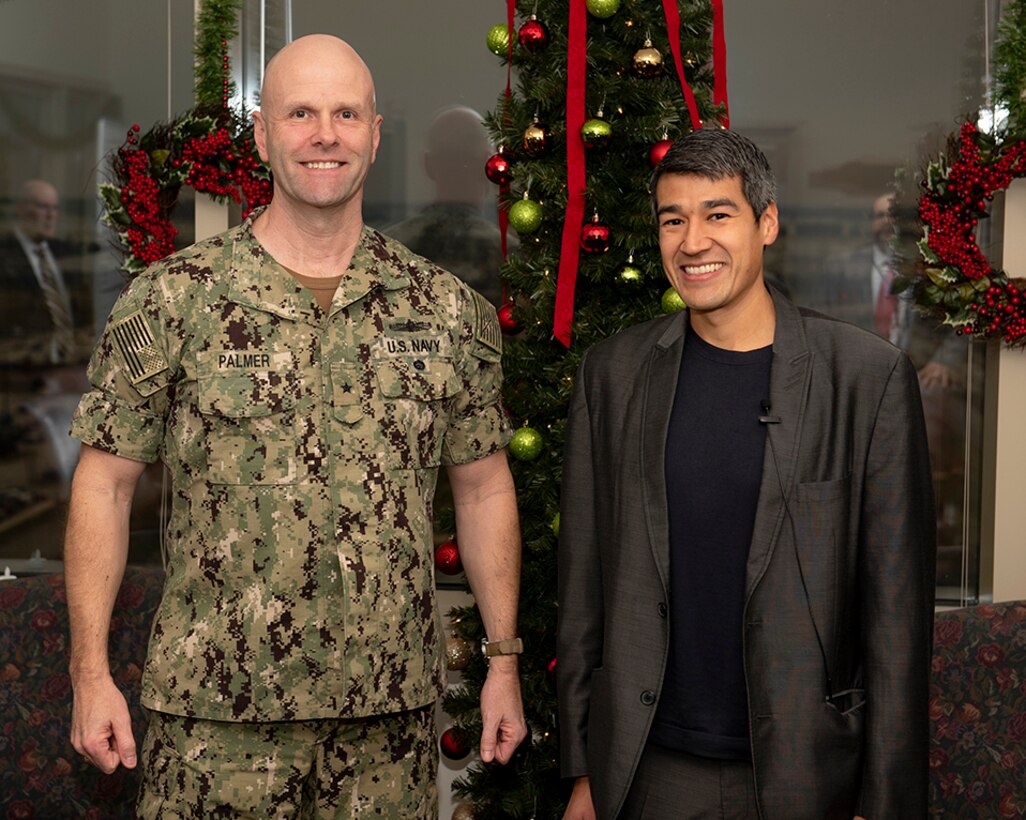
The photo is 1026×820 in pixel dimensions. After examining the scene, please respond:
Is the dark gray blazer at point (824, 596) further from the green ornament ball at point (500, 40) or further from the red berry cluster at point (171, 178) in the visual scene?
the red berry cluster at point (171, 178)

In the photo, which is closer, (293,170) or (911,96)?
(293,170)

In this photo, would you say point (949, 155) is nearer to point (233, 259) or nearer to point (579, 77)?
point (579, 77)

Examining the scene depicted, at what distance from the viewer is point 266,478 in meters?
1.87

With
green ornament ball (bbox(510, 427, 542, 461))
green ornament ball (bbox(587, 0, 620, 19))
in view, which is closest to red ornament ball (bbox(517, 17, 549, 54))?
green ornament ball (bbox(587, 0, 620, 19))

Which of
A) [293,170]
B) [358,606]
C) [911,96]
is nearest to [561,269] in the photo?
[293,170]

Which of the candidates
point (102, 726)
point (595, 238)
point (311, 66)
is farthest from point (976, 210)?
point (102, 726)

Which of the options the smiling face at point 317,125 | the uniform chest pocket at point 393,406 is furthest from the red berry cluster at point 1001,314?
the smiling face at point 317,125

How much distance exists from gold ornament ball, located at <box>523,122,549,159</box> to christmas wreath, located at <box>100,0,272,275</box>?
3.45ft

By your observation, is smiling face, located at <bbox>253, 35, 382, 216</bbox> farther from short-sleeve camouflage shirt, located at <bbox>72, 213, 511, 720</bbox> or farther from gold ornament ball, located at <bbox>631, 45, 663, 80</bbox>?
gold ornament ball, located at <bbox>631, 45, 663, 80</bbox>

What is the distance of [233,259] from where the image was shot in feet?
6.40

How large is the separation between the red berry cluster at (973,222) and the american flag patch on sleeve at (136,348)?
2200mm

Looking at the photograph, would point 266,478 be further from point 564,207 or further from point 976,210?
point 976,210

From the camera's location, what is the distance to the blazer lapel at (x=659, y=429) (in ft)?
5.57

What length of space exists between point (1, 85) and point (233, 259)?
2269 mm
